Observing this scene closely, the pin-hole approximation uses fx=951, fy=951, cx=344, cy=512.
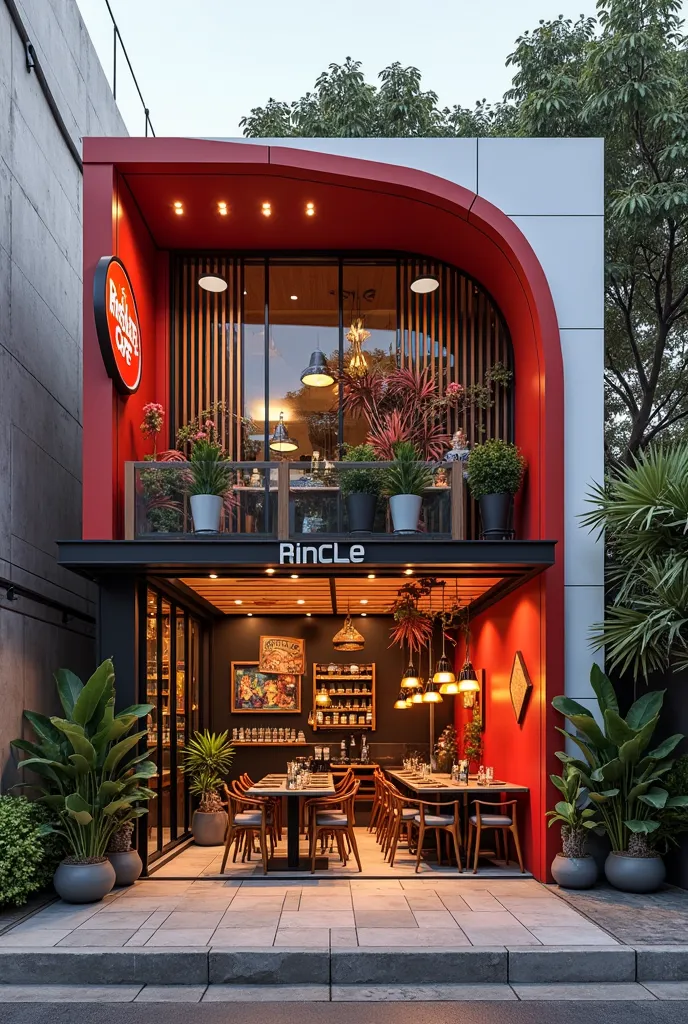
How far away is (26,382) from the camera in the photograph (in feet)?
34.4

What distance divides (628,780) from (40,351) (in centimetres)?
791

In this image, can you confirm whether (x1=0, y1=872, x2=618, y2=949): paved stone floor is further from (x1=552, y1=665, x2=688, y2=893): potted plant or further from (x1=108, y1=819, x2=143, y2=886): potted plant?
(x1=552, y1=665, x2=688, y2=893): potted plant

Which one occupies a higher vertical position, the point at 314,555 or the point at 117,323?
the point at 117,323

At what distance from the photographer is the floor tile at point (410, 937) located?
7.02 meters

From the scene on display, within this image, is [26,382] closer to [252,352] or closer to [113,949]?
[252,352]

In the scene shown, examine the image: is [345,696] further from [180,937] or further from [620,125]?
[620,125]

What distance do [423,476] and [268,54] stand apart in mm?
14758

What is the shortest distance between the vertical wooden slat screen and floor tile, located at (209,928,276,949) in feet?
18.8

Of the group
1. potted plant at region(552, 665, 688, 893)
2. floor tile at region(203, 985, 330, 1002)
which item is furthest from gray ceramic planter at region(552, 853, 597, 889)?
floor tile at region(203, 985, 330, 1002)

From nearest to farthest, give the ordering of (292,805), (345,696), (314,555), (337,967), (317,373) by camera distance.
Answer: (337,967) → (314,555) → (292,805) → (317,373) → (345,696)

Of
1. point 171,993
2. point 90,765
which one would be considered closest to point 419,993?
point 171,993

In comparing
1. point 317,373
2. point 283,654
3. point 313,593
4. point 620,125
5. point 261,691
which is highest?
point 620,125

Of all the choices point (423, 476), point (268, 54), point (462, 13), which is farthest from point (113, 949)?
point (462, 13)

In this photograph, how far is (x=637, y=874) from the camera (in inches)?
342
